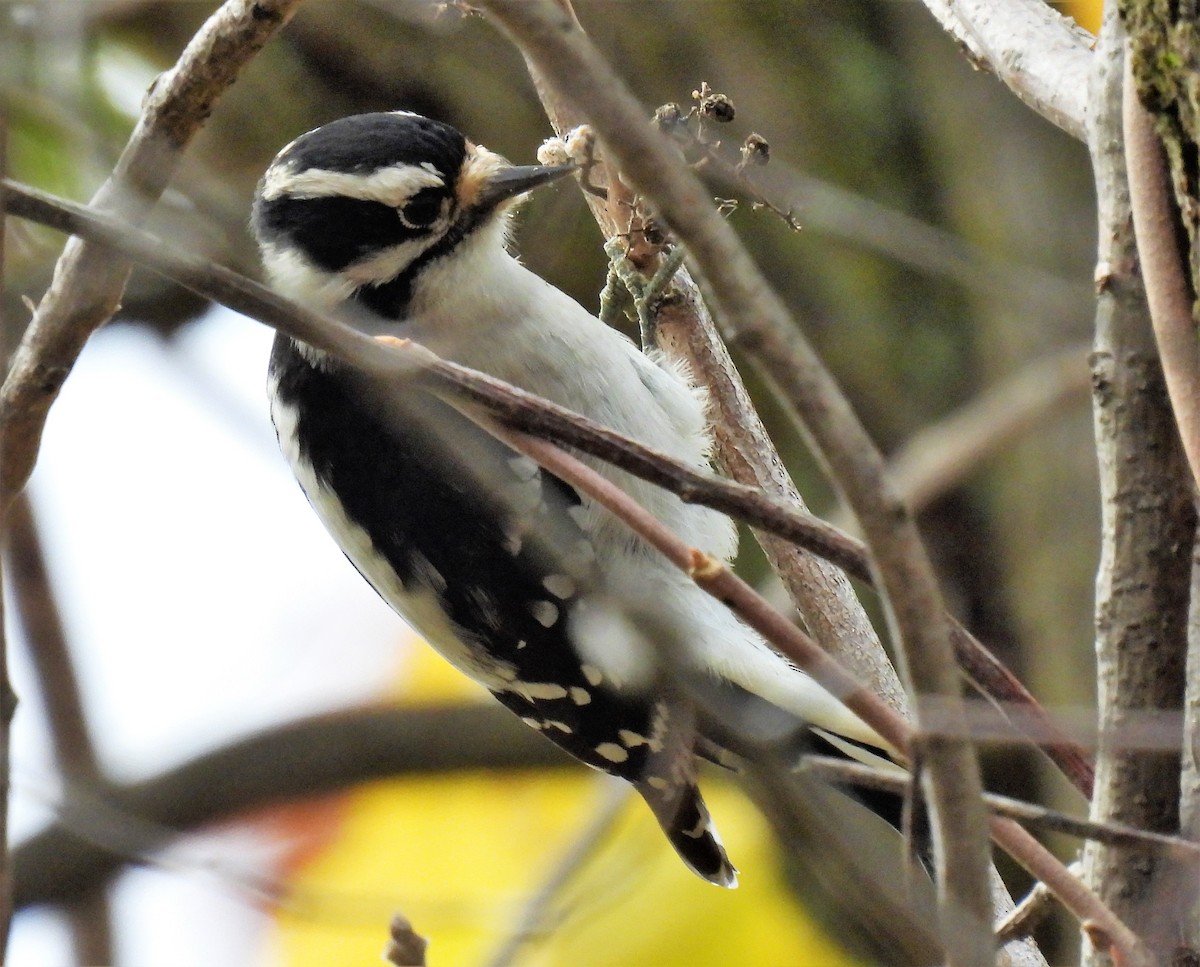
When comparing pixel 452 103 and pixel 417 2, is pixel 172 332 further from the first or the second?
pixel 417 2

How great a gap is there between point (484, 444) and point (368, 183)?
0.55 meters

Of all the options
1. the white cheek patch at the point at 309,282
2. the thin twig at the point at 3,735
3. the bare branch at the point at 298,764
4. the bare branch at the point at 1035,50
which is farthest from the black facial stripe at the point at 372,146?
the bare branch at the point at 298,764

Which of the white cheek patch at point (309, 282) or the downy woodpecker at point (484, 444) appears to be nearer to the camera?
the downy woodpecker at point (484, 444)

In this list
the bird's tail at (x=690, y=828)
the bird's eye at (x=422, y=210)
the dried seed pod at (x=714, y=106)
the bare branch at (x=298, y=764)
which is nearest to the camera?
the dried seed pod at (x=714, y=106)

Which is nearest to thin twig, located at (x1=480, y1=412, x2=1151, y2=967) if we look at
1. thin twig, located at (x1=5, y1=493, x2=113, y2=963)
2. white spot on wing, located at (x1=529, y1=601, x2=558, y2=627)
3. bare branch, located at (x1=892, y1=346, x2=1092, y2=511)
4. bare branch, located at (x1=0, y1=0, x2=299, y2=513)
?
bare branch, located at (x1=0, y1=0, x2=299, y2=513)

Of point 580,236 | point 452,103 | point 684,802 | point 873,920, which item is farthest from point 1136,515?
point 452,103

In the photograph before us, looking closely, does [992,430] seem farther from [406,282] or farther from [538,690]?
[406,282]

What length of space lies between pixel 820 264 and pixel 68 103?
326 cm

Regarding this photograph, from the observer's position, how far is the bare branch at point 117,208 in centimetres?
169

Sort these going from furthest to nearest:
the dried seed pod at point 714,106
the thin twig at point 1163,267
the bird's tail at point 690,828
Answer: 1. the bird's tail at point 690,828
2. the dried seed pod at point 714,106
3. the thin twig at point 1163,267

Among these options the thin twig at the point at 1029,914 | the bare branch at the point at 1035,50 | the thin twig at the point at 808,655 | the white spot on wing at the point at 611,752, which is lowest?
the thin twig at the point at 1029,914

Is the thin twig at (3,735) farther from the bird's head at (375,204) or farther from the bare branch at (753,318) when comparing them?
the bird's head at (375,204)

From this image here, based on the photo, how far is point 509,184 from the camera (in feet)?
8.48

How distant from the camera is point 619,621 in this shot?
105 cm
